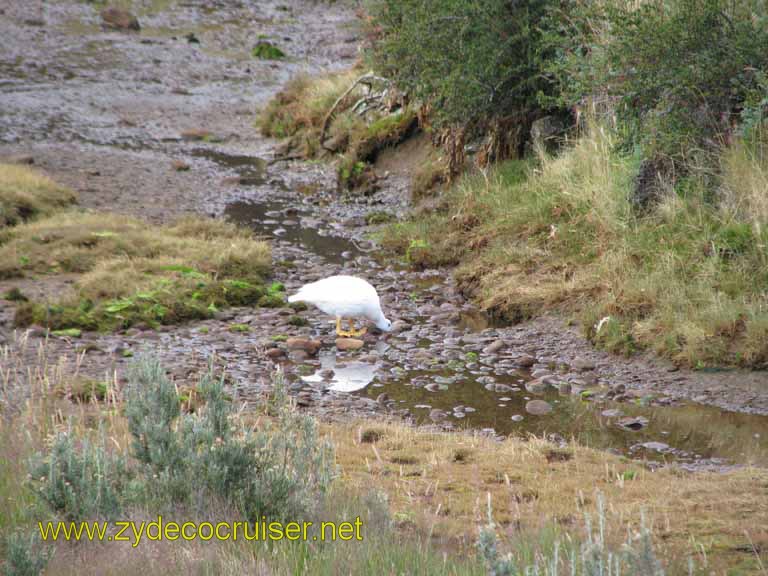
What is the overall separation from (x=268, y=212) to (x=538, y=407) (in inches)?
352

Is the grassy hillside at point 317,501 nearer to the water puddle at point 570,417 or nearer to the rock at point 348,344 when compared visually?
the water puddle at point 570,417

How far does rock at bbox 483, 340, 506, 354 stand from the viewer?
390 inches

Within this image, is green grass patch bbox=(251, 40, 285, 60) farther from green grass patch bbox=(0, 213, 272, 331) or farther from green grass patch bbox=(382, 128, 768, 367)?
green grass patch bbox=(382, 128, 768, 367)

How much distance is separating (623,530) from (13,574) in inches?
117

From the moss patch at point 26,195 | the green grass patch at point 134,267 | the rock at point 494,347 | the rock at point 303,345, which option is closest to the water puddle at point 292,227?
the green grass patch at point 134,267

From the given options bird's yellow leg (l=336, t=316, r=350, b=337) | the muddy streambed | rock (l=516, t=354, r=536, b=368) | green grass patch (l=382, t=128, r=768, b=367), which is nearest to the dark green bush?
green grass patch (l=382, t=128, r=768, b=367)

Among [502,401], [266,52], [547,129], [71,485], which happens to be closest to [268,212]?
[547,129]

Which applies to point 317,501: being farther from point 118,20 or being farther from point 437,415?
point 118,20

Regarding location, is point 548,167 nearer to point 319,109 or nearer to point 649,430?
point 649,430

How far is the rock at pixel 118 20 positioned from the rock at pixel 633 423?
2659 centimetres

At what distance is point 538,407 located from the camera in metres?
8.36

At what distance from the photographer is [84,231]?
12969mm

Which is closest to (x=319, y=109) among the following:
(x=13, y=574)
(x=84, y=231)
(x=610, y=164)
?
(x=84, y=231)

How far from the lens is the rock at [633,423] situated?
7938 millimetres
